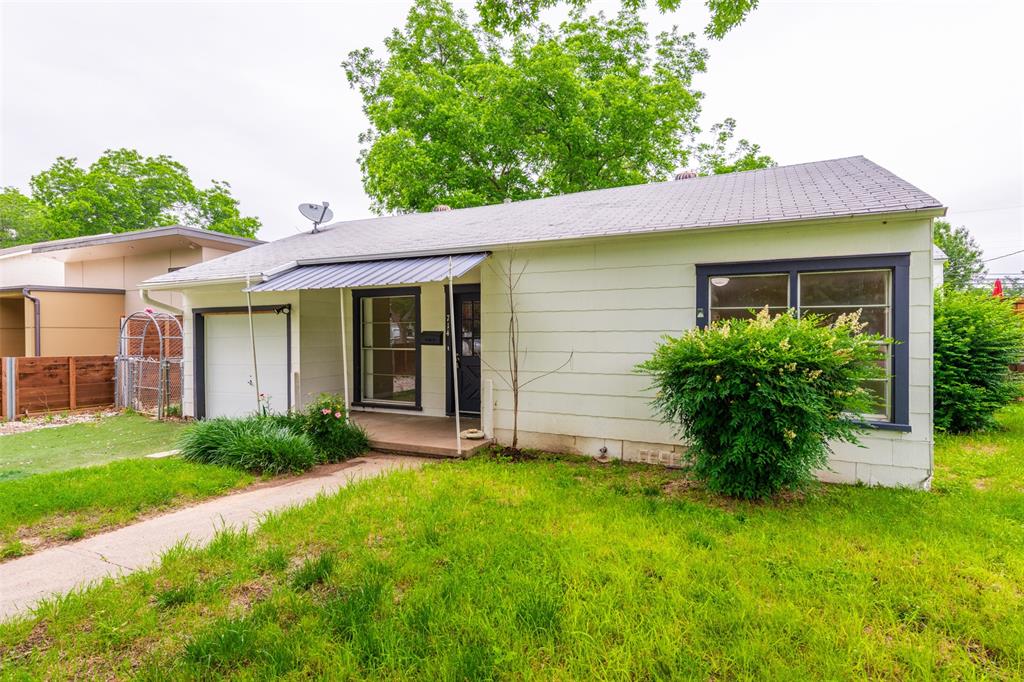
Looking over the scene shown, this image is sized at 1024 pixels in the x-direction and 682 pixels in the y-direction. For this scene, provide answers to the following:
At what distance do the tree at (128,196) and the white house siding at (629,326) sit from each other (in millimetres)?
29879

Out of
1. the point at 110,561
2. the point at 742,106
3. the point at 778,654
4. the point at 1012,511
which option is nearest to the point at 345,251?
the point at 110,561

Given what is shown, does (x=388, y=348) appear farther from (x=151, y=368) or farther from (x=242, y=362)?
(x=151, y=368)

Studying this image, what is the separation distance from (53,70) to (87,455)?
23.0 feet

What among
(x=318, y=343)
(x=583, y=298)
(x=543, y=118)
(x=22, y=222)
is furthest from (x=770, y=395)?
(x=22, y=222)

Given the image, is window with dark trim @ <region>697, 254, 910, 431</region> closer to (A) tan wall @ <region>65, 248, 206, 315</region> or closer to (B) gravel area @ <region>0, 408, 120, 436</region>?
(B) gravel area @ <region>0, 408, 120, 436</region>

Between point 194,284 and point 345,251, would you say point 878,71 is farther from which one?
point 194,284

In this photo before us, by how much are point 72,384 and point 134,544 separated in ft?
29.9

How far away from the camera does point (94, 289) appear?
41.8 feet

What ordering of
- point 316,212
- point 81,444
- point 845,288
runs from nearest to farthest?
point 845,288 < point 81,444 < point 316,212

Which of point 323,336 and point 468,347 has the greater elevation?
point 323,336

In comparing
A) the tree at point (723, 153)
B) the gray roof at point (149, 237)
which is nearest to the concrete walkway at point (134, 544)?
the gray roof at point (149, 237)

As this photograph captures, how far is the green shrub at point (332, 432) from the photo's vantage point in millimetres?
6180

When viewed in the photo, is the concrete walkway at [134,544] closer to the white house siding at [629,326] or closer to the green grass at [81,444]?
the white house siding at [629,326]

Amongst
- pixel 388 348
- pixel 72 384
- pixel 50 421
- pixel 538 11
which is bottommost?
pixel 50 421
